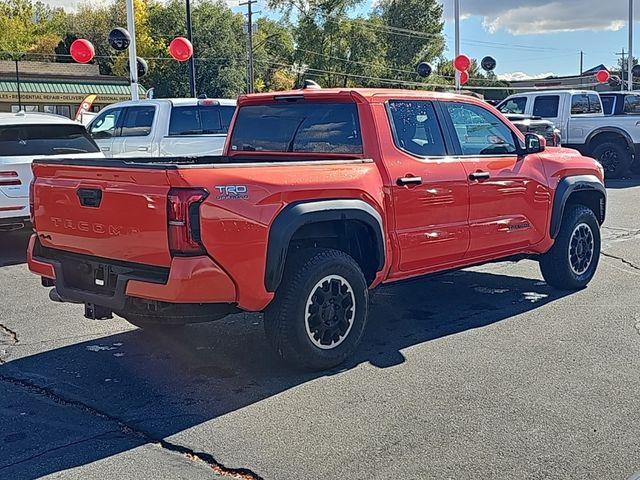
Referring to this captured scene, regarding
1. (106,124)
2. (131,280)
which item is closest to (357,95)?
(131,280)

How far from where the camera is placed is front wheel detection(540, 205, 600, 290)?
730 centimetres

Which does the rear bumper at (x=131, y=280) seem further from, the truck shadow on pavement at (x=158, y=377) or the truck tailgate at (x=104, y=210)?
the truck shadow on pavement at (x=158, y=377)

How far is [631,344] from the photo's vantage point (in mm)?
5730

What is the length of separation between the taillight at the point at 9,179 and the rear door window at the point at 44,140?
0.29m

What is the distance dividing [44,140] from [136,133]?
4.14m

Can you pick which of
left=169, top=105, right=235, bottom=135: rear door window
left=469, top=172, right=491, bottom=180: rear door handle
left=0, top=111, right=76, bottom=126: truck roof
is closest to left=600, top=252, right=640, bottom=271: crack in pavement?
left=469, top=172, right=491, bottom=180: rear door handle

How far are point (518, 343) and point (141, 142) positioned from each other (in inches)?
363

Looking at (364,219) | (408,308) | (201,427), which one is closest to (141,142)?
(408,308)

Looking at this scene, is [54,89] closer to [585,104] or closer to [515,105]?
[515,105]

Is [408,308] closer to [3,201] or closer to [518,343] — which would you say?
[518,343]

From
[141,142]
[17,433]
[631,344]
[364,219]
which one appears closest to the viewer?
[17,433]

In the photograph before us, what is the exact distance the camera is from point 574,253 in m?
7.45

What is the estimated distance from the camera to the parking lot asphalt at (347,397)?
3.87 m

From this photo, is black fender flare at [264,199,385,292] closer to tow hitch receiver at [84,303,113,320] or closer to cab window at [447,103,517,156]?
tow hitch receiver at [84,303,113,320]
